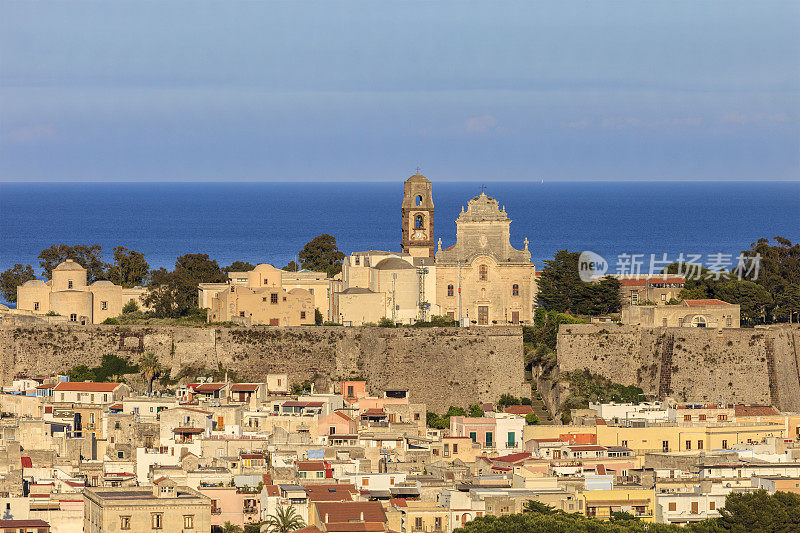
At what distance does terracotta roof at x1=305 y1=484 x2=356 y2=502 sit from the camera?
131 ft

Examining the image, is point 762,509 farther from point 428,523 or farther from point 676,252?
point 676,252

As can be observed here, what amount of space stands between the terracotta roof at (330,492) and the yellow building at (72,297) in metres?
17.8

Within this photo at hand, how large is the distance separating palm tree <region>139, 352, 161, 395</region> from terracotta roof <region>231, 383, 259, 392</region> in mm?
3299

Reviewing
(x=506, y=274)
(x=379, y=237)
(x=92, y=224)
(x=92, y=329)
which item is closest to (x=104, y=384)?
(x=92, y=329)

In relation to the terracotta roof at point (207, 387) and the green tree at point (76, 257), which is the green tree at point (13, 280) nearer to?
the green tree at point (76, 257)

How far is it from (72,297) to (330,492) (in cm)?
1906

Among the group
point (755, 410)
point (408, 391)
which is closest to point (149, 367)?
point (408, 391)

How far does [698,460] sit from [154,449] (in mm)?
12332

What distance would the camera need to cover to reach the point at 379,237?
4953 inches

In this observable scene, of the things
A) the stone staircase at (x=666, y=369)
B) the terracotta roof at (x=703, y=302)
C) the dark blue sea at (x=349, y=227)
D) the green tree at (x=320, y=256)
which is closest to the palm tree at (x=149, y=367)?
the green tree at (x=320, y=256)

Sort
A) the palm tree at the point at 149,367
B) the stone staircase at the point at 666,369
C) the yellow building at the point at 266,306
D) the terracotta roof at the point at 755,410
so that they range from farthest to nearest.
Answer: the yellow building at the point at 266,306 < the palm tree at the point at 149,367 < the stone staircase at the point at 666,369 < the terracotta roof at the point at 755,410

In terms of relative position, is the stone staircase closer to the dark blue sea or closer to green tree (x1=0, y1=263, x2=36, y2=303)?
green tree (x1=0, y1=263, x2=36, y2=303)

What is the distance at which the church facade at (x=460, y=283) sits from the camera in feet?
189

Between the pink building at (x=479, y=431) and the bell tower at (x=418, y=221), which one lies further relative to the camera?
the bell tower at (x=418, y=221)
